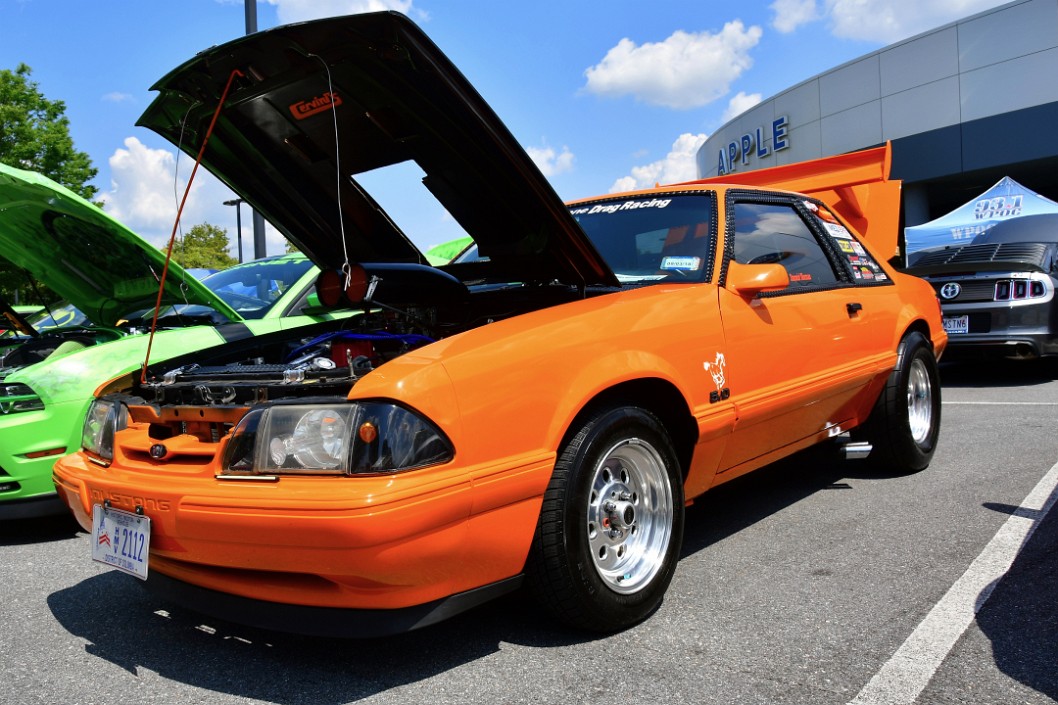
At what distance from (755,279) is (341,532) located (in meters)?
1.91

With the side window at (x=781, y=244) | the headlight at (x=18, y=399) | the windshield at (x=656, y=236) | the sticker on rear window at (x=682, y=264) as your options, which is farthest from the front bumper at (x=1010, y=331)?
the headlight at (x=18, y=399)

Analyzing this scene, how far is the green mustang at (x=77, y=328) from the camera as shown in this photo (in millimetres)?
3799

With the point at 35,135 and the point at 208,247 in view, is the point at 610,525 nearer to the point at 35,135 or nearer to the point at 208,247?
the point at 35,135

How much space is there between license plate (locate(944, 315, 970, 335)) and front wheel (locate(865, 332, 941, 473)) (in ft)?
11.8

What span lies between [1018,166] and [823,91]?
19.1 ft

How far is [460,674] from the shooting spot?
228 centimetres

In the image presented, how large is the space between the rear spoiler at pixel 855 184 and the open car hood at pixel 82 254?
4.05 meters

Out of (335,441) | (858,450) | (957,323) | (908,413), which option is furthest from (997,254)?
(335,441)

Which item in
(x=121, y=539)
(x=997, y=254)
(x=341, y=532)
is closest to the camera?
(x=341, y=532)

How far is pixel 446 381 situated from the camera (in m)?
2.12

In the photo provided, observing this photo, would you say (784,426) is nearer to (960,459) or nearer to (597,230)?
(597,230)

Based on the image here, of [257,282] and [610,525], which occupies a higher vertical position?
[257,282]

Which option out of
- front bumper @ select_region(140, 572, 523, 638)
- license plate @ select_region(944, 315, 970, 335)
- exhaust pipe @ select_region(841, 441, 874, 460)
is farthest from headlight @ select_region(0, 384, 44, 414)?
license plate @ select_region(944, 315, 970, 335)

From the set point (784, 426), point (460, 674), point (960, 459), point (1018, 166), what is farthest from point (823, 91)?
point (460, 674)
